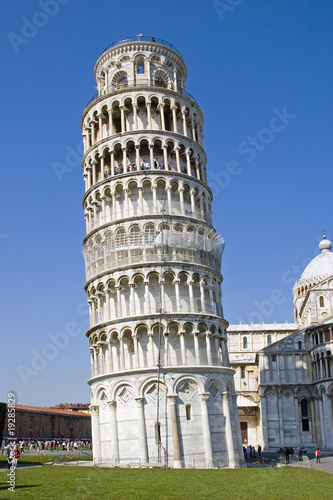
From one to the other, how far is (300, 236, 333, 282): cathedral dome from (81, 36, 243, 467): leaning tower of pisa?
43179 mm

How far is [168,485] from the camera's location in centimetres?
2409

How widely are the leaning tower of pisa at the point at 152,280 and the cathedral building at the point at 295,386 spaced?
25417 millimetres

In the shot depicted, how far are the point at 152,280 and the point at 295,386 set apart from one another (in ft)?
111

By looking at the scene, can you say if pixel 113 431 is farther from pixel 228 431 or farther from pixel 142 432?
pixel 228 431

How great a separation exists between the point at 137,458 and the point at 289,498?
57.4ft

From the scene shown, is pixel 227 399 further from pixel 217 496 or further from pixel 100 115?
pixel 100 115

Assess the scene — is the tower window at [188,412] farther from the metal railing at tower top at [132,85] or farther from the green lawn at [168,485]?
the metal railing at tower top at [132,85]

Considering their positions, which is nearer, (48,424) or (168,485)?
(168,485)

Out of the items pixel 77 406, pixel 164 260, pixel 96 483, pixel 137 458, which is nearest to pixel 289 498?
pixel 96 483

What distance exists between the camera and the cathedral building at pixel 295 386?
63281 millimetres

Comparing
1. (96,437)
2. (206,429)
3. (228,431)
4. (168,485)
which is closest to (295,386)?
(228,431)

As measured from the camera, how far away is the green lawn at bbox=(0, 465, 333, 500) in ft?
68.3

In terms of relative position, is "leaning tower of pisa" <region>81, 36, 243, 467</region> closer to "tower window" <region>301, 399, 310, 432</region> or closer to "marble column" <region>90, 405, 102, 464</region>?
"marble column" <region>90, 405, 102, 464</region>

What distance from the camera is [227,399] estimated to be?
39625mm
